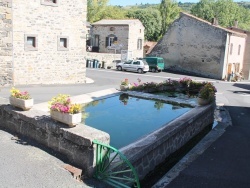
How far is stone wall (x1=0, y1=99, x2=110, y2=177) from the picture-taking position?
5.62 meters

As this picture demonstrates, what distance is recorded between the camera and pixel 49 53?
1823cm

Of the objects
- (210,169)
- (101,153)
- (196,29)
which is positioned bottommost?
(210,169)

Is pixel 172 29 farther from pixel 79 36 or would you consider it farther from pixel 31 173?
pixel 31 173

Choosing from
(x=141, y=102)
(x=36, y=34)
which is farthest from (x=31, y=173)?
(x=36, y=34)

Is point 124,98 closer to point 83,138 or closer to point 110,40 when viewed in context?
point 83,138

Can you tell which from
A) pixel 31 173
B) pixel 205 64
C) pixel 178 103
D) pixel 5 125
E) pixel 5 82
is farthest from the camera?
pixel 205 64

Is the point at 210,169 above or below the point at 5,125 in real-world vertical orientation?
below

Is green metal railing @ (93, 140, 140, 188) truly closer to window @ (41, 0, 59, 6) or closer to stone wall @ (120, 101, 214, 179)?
stone wall @ (120, 101, 214, 179)

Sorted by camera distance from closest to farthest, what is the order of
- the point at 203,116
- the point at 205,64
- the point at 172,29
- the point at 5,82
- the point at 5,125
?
1. the point at 5,125
2. the point at 203,116
3. the point at 5,82
4. the point at 205,64
5. the point at 172,29

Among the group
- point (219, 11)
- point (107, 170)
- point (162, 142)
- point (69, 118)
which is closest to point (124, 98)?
point (162, 142)

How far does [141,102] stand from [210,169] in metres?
6.47

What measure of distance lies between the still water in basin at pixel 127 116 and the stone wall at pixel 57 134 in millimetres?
2267

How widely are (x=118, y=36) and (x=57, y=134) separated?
3228 centimetres

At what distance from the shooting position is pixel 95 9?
60562mm
